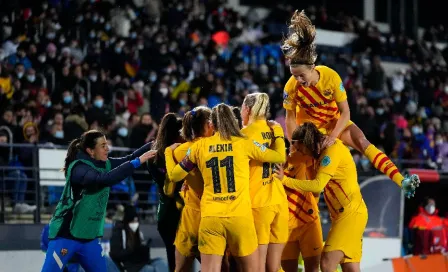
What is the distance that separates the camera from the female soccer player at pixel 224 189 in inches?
378

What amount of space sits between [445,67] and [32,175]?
689 inches

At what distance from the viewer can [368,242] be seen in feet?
51.8

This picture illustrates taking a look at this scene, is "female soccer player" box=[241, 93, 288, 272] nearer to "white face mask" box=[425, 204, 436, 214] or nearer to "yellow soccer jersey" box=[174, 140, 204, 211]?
"yellow soccer jersey" box=[174, 140, 204, 211]

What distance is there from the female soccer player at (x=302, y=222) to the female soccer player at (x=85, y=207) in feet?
5.20

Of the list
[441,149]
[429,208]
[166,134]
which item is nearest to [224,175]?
[166,134]

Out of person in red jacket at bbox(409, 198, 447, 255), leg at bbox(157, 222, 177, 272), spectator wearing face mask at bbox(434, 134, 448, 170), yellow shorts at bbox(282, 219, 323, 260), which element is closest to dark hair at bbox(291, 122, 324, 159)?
Result: yellow shorts at bbox(282, 219, 323, 260)

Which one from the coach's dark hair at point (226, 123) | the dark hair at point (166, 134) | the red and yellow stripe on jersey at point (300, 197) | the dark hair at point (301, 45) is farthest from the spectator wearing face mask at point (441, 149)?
the coach's dark hair at point (226, 123)

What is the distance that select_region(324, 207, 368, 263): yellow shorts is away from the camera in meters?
10.3

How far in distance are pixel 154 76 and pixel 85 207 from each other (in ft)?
34.5

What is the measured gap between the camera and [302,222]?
1059cm

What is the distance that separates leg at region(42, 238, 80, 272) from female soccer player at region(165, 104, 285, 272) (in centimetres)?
134

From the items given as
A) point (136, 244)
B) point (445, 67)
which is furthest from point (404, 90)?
point (136, 244)

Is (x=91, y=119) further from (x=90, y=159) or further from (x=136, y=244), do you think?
(x=90, y=159)

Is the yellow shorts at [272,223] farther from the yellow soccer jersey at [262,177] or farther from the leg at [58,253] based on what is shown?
the leg at [58,253]
